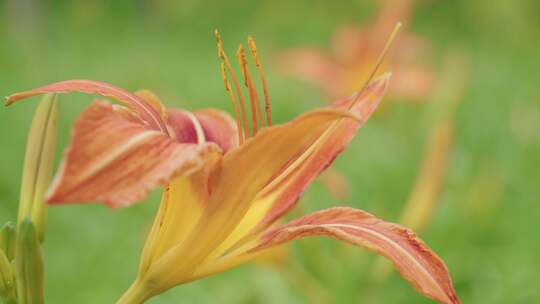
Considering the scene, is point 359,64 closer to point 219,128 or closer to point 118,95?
point 219,128

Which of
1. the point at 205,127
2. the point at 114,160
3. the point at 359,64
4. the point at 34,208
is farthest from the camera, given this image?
the point at 359,64

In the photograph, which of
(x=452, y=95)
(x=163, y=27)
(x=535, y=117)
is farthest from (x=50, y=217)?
(x=163, y=27)

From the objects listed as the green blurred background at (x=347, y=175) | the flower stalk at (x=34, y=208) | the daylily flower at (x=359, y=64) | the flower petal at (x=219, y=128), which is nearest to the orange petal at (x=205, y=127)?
the flower petal at (x=219, y=128)

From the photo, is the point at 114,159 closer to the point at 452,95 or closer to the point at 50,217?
the point at 452,95

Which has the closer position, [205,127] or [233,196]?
[233,196]

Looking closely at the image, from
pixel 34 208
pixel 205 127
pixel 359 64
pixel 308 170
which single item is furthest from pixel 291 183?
pixel 359 64

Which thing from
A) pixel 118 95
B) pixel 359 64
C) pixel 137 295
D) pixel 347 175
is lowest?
pixel 347 175

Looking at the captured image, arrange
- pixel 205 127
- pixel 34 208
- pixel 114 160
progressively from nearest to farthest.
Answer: pixel 114 160
pixel 34 208
pixel 205 127
